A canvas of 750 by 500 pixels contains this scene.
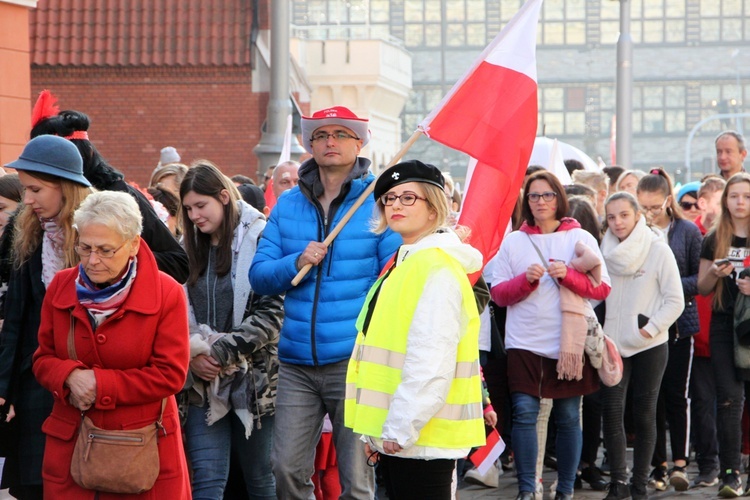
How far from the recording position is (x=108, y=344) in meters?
4.58

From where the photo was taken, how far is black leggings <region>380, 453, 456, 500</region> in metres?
4.44

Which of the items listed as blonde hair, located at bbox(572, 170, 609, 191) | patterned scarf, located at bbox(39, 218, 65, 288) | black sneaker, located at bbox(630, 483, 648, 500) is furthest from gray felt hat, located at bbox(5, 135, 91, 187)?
blonde hair, located at bbox(572, 170, 609, 191)

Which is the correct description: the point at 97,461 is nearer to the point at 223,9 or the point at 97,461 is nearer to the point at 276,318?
the point at 276,318

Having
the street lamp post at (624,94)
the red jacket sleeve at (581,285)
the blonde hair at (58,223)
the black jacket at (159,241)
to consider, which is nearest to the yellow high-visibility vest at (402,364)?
the black jacket at (159,241)

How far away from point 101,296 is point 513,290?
3327 millimetres

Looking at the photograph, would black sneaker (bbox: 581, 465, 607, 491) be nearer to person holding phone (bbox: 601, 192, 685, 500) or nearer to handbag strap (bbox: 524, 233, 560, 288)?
person holding phone (bbox: 601, 192, 685, 500)

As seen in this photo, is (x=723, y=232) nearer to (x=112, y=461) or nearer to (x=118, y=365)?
(x=118, y=365)

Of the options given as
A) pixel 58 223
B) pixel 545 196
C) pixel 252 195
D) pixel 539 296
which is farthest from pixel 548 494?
pixel 58 223

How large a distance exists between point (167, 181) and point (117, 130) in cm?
1165

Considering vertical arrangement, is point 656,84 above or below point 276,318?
above

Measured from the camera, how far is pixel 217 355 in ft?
18.9

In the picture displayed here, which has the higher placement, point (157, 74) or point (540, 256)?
point (157, 74)

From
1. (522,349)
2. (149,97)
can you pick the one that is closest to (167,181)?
(522,349)

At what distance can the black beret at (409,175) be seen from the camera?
15.0ft
